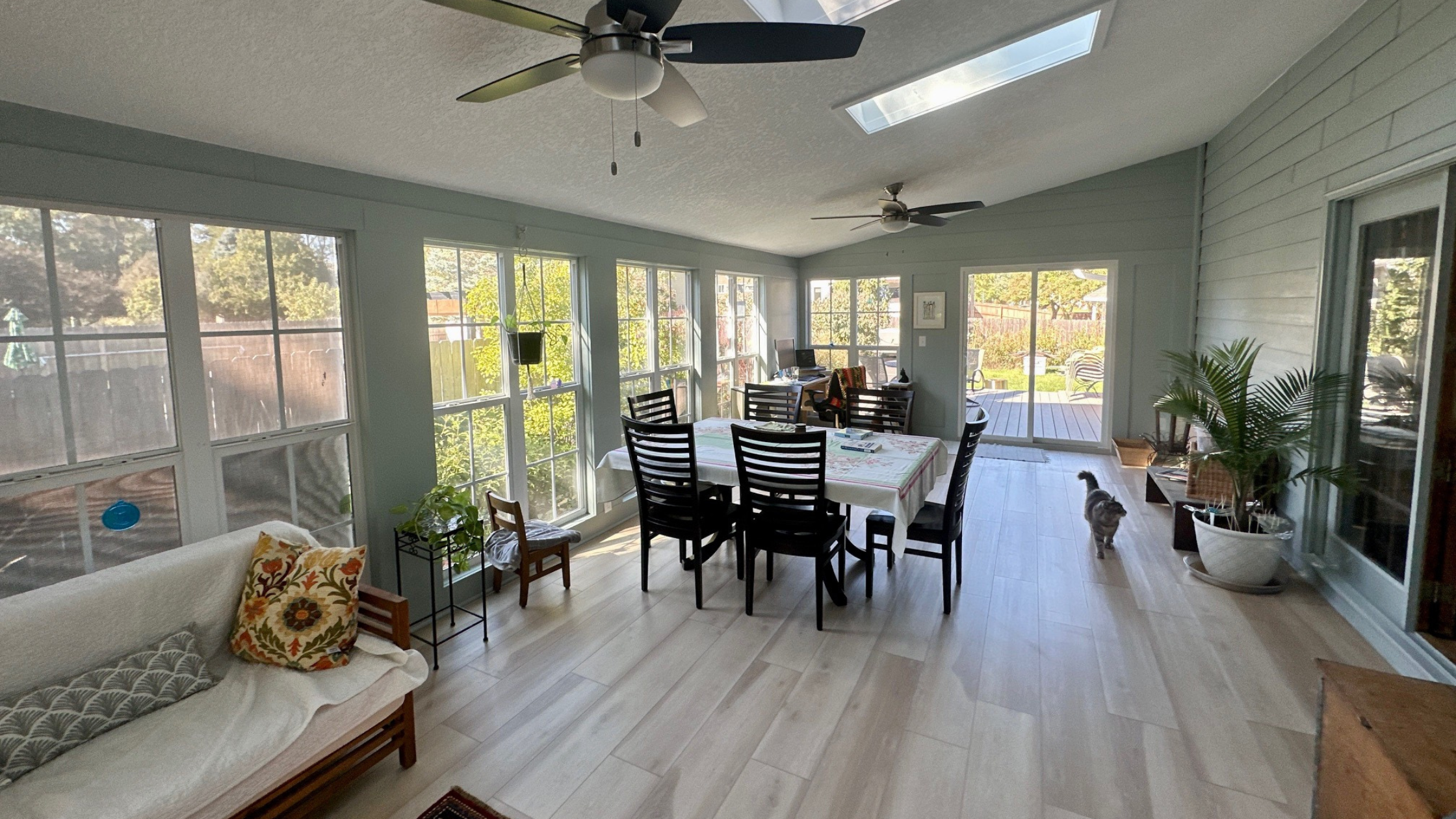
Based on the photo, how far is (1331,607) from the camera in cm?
329

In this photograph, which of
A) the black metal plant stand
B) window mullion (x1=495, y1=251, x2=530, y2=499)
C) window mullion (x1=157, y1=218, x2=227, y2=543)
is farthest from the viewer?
window mullion (x1=495, y1=251, x2=530, y2=499)

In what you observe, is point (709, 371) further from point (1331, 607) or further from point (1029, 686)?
point (1331, 607)

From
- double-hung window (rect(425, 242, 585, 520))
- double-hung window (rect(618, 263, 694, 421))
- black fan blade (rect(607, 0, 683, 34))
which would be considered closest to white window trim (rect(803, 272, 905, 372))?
double-hung window (rect(618, 263, 694, 421))

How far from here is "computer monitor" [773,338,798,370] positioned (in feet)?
24.4

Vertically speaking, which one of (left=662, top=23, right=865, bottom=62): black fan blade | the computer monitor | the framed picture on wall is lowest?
the computer monitor

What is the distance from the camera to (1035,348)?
7086mm

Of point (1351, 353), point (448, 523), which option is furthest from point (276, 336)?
point (1351, 353)

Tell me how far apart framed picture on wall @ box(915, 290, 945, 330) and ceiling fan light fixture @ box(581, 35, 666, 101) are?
6326 millimetres

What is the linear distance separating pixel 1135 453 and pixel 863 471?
14.3 ft

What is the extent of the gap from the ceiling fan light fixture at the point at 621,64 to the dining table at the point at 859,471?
74.8 inches

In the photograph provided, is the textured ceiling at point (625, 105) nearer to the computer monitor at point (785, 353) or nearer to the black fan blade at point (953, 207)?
the black fan blade at point (953, 207)

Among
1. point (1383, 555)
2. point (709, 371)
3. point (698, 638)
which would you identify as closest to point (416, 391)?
point (698, 638)

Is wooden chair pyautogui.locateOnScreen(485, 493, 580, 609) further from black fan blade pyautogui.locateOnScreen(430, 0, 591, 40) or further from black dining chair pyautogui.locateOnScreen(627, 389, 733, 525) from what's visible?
black fan blade pyautogui.locateOnScreen(430, 0, 591, 40)

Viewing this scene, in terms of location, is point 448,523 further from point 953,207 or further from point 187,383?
point 953,207
